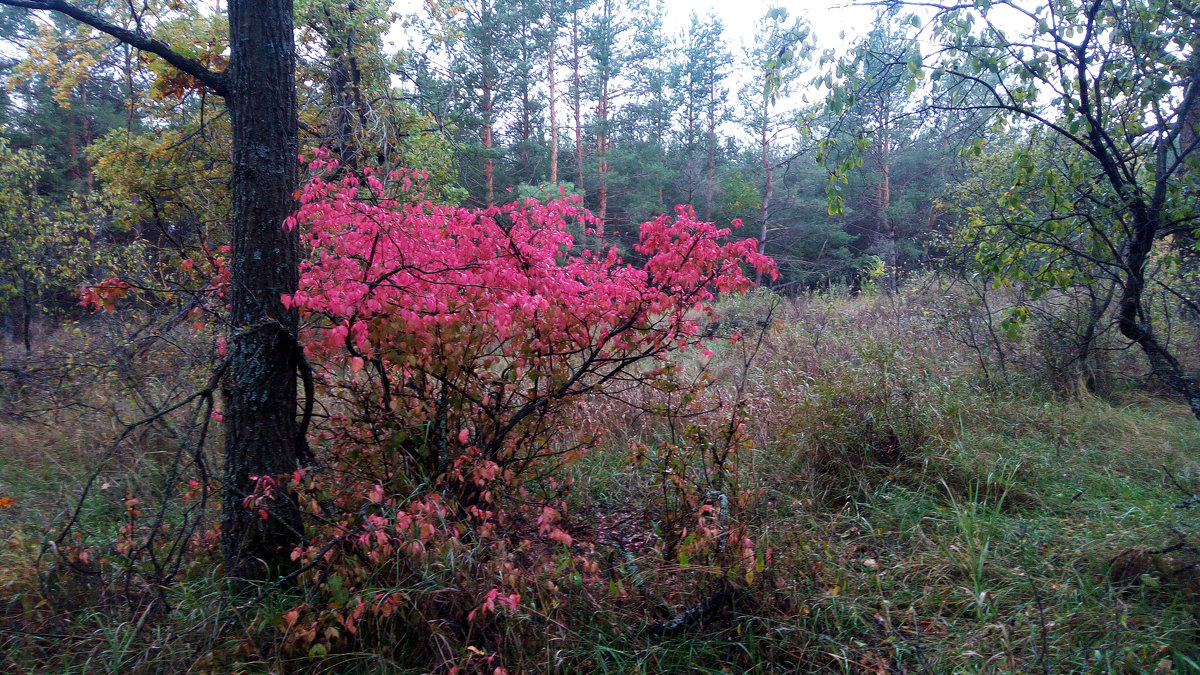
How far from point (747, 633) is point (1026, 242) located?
287 cm

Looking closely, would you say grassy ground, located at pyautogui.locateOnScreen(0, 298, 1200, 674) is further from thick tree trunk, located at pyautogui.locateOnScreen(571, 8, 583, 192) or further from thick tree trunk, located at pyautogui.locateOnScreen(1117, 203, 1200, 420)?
thick tree trunk, located at pyautogui.locateOnScreen(571, 8, 583, 192)

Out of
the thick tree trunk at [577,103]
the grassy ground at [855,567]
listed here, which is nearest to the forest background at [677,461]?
the grassy ground at [855,567]

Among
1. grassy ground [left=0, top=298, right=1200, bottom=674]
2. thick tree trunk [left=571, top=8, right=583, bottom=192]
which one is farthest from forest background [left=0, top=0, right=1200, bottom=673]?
thick tree trunk [left=571, top=8, right=583, bottom=192]

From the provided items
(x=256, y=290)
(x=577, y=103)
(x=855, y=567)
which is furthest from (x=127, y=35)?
(x=577, y=103)

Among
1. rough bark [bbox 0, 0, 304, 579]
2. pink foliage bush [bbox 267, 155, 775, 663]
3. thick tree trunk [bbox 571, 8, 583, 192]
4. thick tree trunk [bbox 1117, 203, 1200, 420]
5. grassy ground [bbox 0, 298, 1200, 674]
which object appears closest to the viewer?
grassy ground [bbox 0, 298, 1200, 674]

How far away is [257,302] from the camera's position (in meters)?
3.12

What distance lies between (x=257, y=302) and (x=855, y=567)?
320 centimetres

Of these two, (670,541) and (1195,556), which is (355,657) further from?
(1195,556)

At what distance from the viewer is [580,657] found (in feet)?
A: 8.73

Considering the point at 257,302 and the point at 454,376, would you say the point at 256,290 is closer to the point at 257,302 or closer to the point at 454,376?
the point at 257,302

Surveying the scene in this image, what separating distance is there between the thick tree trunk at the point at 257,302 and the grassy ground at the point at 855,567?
324mm

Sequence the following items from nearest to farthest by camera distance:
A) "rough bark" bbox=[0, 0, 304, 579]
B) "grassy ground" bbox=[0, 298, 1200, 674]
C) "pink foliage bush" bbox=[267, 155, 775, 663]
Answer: "grassy ground" bbox=[0, 298, 1200, 674], "pink foliage bush" bbox=[267, 155, 775, 663], "rough bark" bbox=[0, 0, 304, 579]

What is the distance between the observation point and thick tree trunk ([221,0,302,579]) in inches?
123

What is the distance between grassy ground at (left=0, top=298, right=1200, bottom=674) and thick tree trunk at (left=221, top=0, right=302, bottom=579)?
324 mm
